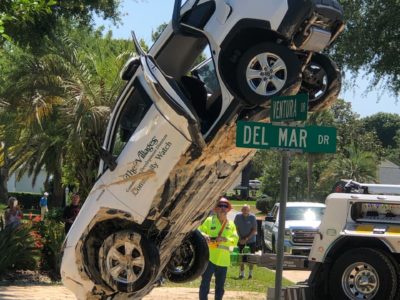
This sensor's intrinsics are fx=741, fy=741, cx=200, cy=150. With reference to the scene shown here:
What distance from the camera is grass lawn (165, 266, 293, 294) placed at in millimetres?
14434

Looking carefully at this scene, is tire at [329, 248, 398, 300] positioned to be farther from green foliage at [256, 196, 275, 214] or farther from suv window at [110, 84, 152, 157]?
green foliage at [256, 196, 275, 214]

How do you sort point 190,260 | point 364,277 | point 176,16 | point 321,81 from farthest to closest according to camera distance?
point 364,277, point 190,260, point 321,81, point 176,16

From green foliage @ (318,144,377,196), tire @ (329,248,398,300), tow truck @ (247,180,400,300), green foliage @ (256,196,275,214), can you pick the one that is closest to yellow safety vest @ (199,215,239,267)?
tow truck @ (247,180,400,300)

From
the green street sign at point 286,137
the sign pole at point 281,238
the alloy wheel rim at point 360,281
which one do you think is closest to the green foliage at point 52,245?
the alloy wheel rim at point 360,281

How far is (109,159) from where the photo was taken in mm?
7535

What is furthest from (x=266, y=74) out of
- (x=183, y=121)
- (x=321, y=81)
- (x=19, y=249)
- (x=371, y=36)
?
(x=19, y=249)

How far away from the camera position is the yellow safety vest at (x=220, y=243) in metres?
10.7

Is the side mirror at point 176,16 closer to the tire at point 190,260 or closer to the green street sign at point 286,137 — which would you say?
the green street sign at point 286,137

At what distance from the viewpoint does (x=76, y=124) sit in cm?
1653

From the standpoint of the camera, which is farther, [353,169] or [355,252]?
[353,169]

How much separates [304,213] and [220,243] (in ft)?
32.8

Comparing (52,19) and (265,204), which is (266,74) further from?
(265,204)

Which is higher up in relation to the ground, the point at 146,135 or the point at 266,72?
the point at 266,72

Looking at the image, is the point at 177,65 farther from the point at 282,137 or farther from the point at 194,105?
the point at 282,137
